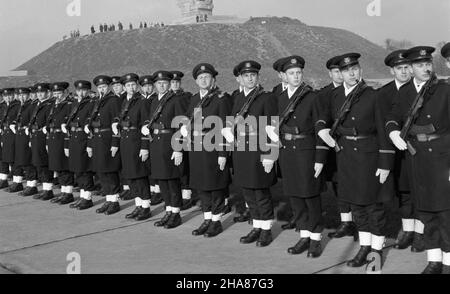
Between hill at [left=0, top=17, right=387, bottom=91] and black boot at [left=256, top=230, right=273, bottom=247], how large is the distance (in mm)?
43834

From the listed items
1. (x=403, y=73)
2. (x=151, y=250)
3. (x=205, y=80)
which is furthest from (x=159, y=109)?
(x=403, y=73)

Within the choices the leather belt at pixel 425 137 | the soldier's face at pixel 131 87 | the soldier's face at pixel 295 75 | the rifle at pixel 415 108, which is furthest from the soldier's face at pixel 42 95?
the leather belt at pixel 425 137

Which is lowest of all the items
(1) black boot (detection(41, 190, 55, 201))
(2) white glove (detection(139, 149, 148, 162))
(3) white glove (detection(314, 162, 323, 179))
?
(1) black boot (detection(41, 190, 55, 201))

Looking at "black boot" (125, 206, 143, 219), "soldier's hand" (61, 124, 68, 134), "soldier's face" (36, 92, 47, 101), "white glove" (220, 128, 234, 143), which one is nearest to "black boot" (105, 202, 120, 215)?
"black boot" (125, 206, 143, 219)

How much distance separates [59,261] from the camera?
220 inches

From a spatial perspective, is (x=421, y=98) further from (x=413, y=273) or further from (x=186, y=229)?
(x=186, y=229)

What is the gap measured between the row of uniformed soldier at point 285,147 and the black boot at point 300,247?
1 centimetres

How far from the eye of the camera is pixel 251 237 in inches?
242

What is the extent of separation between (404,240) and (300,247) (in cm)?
122

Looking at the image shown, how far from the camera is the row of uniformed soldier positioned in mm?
4637

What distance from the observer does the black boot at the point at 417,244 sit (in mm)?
5465

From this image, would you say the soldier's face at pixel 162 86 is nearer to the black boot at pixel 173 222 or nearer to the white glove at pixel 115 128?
the white glove at pixel 115 128

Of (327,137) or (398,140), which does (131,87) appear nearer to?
(327,137)

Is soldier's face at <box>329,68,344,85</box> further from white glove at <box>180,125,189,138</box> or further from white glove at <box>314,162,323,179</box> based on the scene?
white glove at <box>180,125,189,138</box>
